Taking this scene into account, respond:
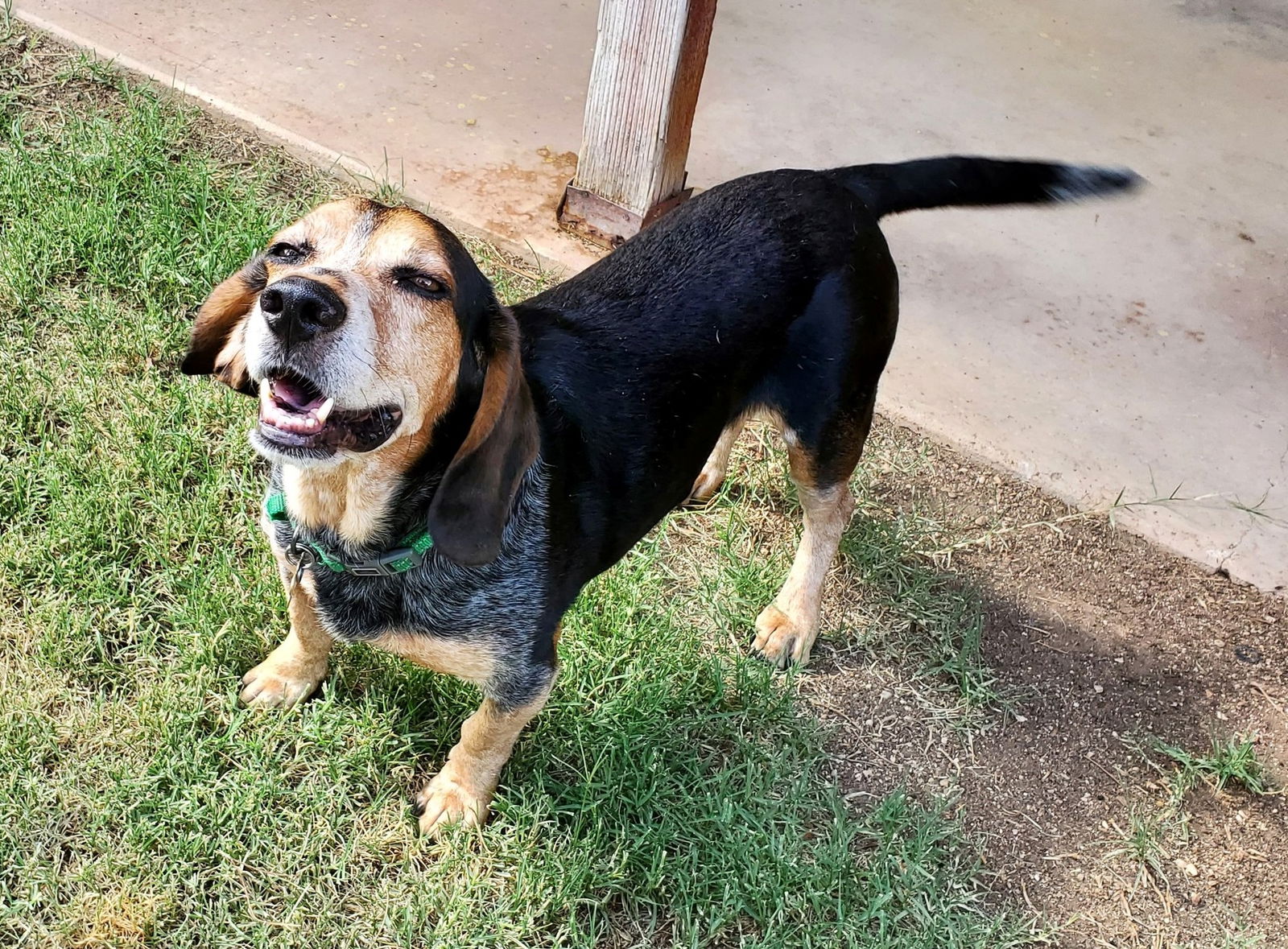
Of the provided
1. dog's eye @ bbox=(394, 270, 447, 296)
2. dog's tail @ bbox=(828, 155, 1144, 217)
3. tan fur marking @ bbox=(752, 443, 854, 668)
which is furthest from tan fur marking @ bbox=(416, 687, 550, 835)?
dog's tail @ bbox=(828, 155, 1144, 217)

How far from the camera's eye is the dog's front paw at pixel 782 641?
3.75 meters

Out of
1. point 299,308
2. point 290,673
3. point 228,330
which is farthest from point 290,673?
point 299,308

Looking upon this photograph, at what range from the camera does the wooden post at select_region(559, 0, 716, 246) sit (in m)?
4.42

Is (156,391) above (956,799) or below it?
above

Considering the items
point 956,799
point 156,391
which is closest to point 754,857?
point 956,799

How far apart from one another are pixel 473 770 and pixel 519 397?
1175 mm

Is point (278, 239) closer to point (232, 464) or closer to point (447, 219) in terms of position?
point (232, 464)

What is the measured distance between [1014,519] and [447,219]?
9.22 ft

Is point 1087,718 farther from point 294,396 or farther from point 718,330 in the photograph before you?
point 294,396

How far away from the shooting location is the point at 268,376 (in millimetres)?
2303

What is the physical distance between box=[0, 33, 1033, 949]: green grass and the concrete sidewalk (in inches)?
51.8

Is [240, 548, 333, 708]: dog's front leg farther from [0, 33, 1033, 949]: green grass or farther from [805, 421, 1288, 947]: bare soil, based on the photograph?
[805, 421, 1288, 947]: bare soil

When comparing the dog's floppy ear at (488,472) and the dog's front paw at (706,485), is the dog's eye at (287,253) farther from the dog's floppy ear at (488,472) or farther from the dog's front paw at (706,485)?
the dog's front paw at (706,485)

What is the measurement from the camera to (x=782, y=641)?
3.76 m
